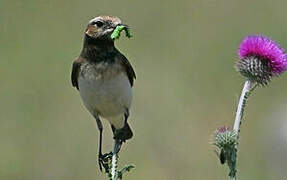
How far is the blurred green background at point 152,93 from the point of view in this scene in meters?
11.9

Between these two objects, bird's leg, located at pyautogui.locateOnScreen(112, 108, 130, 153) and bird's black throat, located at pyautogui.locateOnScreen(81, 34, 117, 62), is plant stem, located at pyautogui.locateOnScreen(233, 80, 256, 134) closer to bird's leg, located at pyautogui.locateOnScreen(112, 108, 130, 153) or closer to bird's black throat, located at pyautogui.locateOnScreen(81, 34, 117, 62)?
bird's leg, located at pyautogui.locateOnScreen(112, 108, 130, 153)

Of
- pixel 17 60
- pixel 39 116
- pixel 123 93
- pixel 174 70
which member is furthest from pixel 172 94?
pixel 123 93

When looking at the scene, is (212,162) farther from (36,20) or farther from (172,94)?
(36,20)

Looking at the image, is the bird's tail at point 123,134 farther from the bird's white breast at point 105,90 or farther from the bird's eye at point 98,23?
the bird's eye at point 98,23

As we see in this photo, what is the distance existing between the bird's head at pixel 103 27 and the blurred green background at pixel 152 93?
2.91 m

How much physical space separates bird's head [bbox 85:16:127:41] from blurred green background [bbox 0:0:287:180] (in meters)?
2.91

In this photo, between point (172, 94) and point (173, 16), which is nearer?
point (172, 94)

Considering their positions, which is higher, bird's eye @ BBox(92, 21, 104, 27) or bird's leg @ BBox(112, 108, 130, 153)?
bird's eye @ BBox(92, 21, 104, 27)

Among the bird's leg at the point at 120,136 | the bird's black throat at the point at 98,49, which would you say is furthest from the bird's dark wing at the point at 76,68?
the bird's leg at the point at 120,136

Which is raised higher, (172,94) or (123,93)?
(172,94)

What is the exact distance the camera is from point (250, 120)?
13.1m

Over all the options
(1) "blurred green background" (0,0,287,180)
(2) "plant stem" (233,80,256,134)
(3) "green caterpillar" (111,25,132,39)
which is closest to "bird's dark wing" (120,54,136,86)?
(3) "green caterpillar" (111,25,132,39)

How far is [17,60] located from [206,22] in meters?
3.21

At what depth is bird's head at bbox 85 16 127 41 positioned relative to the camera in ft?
24.1
